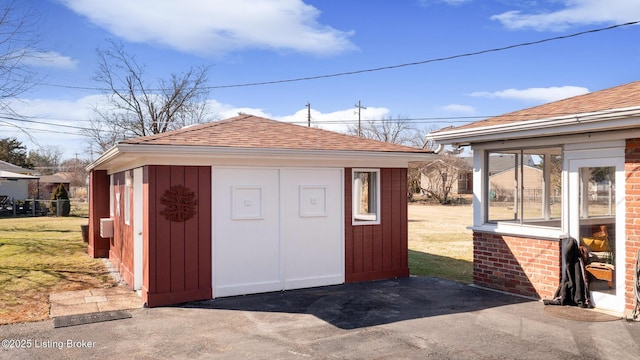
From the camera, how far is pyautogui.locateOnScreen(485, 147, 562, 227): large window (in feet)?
24.0

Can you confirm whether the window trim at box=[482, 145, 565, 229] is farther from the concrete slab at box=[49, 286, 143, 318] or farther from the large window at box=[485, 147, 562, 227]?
the concrete slab at box=[49, 286, 143, 318]

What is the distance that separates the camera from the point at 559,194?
713 cm

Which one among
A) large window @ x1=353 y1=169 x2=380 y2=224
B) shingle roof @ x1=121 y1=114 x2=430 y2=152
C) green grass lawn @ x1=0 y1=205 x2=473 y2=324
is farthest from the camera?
large window @ x1=353 y1=169 x2=380 y2=224

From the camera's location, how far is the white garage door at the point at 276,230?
7.55 meters

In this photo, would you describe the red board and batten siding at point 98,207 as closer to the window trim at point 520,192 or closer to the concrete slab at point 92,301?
the concrete slab at point 92,301

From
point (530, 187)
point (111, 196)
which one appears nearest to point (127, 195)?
point (111, 196)

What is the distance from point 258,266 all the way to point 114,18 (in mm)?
8906

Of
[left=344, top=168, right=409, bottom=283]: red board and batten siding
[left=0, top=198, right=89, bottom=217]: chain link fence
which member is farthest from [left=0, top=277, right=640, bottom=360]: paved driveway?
[left=0, top=198, right=89, bottom=217]: chain link fence

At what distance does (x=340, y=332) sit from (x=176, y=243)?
294 centimetres

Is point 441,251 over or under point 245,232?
under

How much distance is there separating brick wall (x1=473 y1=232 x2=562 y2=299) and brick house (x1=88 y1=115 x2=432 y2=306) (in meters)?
1.54

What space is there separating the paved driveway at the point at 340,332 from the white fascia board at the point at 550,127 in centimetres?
247

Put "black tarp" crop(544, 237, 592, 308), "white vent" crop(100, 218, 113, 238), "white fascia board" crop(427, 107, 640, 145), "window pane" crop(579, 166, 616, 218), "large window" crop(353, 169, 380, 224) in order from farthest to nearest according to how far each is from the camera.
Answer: "white vent" crop(100, 218, 113, 238), "large window" crop(353, 169, 380, 224), "black tarp" crop(544, 237, 592, 308), "window pane" crop(579, 166, 616, 218), "white fascia board" crop(427, 107, 640, 145)

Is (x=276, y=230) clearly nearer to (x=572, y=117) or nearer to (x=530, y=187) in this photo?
(x=530, y=187)
